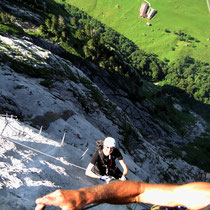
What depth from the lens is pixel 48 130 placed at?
15.6 meters

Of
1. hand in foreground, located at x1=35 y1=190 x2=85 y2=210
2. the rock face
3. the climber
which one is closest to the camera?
hand in foreground, located at x1=35 y1=190 x2=85 y2=210

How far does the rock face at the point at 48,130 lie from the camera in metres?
7.54

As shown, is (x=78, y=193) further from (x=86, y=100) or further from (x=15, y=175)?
(x=86, y=100)

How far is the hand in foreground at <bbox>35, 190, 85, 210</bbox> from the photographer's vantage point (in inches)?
117

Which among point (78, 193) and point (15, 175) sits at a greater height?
point (78, 193)

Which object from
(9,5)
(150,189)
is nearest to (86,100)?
(150,189)

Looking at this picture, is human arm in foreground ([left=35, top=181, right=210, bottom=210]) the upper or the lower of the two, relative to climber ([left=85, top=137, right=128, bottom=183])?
upper

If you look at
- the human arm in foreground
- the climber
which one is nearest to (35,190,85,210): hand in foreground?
the human arm in foreground

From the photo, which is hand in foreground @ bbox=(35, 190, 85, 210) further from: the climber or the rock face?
the climber

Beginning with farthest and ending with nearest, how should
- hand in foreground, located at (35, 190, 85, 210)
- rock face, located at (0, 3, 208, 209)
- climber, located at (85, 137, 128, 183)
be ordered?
1. climber, located at (85, 137, 128, 183)
2. rock face, located at (0, 3, 208, 209)
3. hand in foreground, located at (35, 190, 85, 210)

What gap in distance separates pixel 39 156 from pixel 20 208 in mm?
3214

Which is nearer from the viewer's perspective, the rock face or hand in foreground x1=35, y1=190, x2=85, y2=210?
hand in foreground x1=35, y1=190, x2=85, y2=210

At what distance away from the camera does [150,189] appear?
12.2 ft

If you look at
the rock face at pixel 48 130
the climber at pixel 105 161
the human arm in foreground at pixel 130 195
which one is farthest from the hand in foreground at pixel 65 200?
the climber at pixel 105 161
